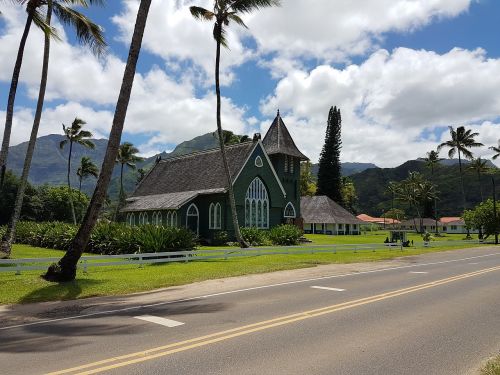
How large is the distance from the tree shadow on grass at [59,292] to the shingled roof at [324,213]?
5808 cm

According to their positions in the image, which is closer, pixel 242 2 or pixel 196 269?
pixel 196 269

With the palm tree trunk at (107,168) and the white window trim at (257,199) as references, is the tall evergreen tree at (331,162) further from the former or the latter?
the palm tree trunk at (107,168)

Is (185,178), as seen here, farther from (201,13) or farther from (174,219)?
(201,13)

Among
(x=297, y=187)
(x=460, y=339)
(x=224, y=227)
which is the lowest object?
(x=460, y=339)

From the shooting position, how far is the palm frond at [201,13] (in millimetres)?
28203

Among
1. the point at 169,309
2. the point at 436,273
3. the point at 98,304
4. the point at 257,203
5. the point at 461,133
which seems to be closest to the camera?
the point at 169,309

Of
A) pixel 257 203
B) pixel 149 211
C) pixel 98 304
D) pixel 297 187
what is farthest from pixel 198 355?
pixel 297 187

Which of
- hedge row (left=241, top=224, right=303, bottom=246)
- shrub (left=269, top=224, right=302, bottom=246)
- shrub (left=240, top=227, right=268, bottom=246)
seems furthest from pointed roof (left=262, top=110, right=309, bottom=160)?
shrub (left=240, top=227, right=268, bottom=246)

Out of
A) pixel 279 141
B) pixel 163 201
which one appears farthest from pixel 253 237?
pixel 279 141

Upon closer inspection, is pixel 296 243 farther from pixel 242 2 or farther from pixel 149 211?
pixel 242 2

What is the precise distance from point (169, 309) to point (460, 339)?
6421mm

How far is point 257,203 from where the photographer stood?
130ft

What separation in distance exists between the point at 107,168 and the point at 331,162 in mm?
73107

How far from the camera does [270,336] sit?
809 centimetres
